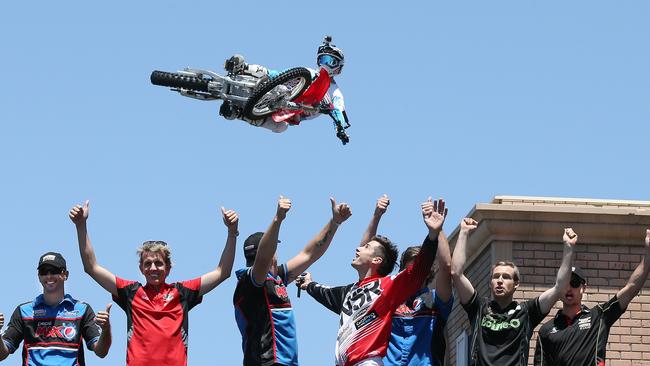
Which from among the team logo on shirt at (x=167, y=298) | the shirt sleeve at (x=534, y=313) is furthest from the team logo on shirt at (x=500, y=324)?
the team logo on shirt at (x=167, y=298)

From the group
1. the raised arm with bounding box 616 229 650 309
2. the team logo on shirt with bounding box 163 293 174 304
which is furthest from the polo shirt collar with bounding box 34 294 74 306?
the raised arm with bounding box 616 229 650 309

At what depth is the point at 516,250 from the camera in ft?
65.0

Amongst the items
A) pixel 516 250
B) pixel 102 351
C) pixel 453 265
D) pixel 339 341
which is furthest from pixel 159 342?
pixel 516 250

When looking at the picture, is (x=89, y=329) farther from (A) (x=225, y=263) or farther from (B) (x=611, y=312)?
(B) (x=611, y=312)

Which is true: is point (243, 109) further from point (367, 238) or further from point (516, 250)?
point (367, 238)

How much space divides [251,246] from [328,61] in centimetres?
1109

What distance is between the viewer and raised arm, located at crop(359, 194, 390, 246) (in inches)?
552

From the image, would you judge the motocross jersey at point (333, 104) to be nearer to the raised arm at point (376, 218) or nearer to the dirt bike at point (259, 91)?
the dirt bike at point (259, 91)

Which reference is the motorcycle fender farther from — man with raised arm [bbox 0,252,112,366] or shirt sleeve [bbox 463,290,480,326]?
shirt sleeve [bbox 463,290,480,326]

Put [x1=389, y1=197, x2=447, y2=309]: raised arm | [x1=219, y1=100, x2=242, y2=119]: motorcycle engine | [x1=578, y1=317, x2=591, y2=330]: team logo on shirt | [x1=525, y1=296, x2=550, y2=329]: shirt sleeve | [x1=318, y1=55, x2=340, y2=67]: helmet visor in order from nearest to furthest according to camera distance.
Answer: [x1=389, y1=197, x2=447, y2=309]: raised arm → [x1=525, y1=296, x2=550, y2=329]: shirt sleeve → [x1=578, y1=317, x2=591, y2=330]: team logo on shirt → [x1=318, y1=55, x2=340, y2=67]: helmet visor → [x1=219, y1=100, x2=242, y2=119]: motorcycle engine

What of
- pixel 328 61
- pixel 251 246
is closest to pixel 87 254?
pixel 251 246

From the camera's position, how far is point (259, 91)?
24453 millimetres

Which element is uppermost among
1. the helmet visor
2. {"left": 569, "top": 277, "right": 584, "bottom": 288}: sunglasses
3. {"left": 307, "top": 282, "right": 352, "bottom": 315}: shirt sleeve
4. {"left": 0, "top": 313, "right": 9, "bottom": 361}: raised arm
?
the helmet visor

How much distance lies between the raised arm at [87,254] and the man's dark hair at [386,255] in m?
2.24
